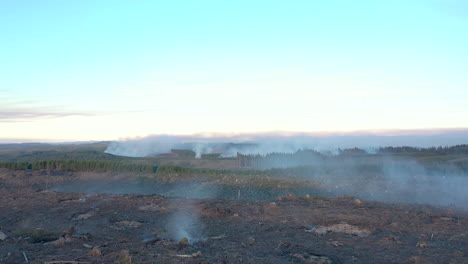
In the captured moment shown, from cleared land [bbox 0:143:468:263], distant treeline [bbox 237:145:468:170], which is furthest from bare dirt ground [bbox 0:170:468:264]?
distant treeline [bbox 237:145:468:170]

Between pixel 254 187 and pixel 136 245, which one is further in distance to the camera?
pixel 254 187

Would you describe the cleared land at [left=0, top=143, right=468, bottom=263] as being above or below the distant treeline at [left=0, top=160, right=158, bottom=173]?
below

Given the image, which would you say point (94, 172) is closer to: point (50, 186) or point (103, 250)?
point (50, 186)

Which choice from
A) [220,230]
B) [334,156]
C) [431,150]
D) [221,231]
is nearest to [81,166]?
[220,230]

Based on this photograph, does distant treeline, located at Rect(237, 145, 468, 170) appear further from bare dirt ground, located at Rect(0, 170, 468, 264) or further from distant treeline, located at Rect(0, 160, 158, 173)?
bare dirt ground, located at Rect(0, 170, 468, 264)

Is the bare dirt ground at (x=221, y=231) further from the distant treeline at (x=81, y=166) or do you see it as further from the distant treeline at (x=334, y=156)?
the distant treeline at (x=334, y=156)

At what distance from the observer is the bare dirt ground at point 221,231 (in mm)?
9500

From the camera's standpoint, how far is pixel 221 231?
12969 millimetres

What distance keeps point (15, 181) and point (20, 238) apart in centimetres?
2077

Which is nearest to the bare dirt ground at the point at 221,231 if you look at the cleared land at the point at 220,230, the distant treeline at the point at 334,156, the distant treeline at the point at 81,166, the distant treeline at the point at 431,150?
the cleared land at the point at 220,230

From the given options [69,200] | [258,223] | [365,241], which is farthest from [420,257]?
[69,200]

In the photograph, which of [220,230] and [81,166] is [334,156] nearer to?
[81,166]

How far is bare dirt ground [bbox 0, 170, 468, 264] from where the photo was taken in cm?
950

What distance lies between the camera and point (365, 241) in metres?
11.3
